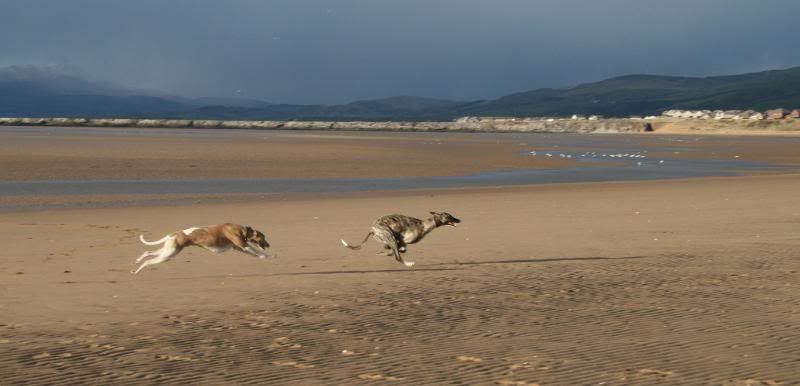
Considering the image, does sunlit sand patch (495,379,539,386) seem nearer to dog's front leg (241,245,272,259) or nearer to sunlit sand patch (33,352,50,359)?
sunlit sand patch (33,352,50,359)

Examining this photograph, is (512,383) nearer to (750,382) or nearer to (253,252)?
(750,382)

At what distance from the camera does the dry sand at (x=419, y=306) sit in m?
8.65

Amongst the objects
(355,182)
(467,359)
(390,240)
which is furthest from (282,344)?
(355,182)

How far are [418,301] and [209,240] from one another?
9.34ft

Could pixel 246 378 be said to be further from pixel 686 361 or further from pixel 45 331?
pixel 686 361

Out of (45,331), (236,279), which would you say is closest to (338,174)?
(236,279)

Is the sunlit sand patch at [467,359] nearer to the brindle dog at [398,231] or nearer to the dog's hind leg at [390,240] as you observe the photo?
the dog's hind leg at [390,240]

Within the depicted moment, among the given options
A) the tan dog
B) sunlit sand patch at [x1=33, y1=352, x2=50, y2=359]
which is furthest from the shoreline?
sunlit sand patch at [x1=33, y1=352, x2=50, y2=359]

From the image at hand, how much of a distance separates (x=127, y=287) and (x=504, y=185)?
21454 millimetres

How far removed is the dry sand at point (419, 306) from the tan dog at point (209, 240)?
330 mm

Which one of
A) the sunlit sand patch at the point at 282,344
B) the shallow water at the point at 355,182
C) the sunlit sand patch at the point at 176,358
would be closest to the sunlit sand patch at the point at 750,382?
the sunlit sand patch at the point at 282,344

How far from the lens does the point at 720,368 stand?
28.5 ft

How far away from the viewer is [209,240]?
1311cm

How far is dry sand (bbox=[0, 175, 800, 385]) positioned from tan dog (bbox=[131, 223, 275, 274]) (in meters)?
0.33
